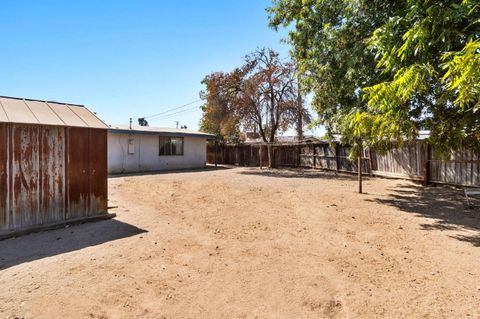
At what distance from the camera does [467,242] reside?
16.1ft

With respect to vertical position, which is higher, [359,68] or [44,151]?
[359,68]

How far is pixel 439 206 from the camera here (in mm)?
7840

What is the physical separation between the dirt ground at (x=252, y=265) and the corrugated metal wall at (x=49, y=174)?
1.61 feet

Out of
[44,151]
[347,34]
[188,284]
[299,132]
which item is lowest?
[188,284]

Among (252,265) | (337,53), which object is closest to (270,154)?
(337,53)

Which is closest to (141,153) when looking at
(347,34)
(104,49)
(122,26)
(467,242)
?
(104,49)

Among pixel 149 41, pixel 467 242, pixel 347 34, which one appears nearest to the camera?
pixel 467 242

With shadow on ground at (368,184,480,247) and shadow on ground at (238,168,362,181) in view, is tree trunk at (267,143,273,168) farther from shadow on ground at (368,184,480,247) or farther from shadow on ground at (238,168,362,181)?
shadow on ground at (368,184,480,247)

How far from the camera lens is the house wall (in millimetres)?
17078

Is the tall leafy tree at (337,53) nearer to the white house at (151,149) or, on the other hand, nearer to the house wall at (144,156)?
the white house at (151,149)

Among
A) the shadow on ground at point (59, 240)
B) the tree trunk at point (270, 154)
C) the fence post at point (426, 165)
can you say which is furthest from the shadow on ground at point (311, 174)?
the shadow on ground at point (59, 240)

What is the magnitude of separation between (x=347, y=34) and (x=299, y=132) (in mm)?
13832

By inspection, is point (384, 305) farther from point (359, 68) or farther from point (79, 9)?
point (79, 9)

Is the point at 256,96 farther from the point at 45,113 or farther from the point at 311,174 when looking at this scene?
the point at 45,113
